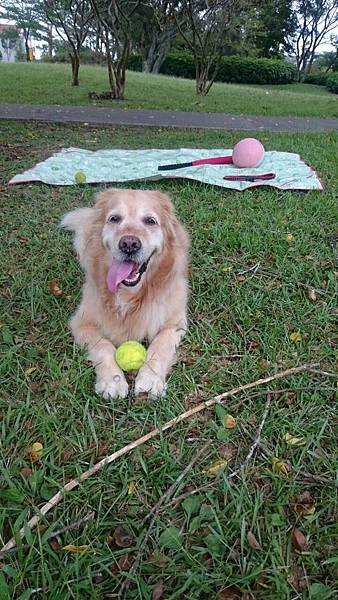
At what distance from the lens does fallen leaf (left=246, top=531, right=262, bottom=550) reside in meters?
1.41

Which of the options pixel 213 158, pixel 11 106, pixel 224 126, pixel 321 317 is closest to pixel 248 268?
pixel 321 317

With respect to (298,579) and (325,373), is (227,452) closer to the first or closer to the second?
(298,579)

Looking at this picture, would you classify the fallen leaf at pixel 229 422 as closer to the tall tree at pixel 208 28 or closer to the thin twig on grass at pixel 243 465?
the thin twig on grass at pixel 243 465

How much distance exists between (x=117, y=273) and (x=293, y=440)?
1153 millimetres

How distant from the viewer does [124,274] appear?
2260 mm

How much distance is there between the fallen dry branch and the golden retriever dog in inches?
11.5

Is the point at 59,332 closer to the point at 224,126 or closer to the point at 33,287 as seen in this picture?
the point at 33,287

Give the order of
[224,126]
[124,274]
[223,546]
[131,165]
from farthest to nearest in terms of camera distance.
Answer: [224,126] < [131,165] < [124,274] < [223,546]

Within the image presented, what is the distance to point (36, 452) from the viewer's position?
1716 millimetres

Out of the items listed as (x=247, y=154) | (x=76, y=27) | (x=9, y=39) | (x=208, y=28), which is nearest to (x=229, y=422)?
(x=247, y=154)

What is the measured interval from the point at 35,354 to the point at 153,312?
660mm

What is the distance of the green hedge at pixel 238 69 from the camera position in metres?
27.9

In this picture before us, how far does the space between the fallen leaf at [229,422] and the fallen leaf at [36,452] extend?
763 millimetres

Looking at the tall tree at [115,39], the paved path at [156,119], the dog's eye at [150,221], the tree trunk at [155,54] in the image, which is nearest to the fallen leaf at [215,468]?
the dog's eye at [150,221]
